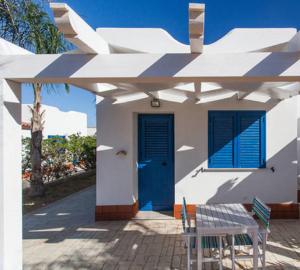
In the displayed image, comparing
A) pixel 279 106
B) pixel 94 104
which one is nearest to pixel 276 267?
pixel 279 106

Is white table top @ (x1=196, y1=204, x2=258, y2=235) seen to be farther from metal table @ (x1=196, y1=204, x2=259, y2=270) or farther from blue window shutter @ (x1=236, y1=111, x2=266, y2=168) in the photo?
blue window shutter @ (x1=236, y1=111, x2=266, y2=168)

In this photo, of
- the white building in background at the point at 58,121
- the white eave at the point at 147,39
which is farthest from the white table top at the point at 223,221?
the white building in background at the point at 58,121

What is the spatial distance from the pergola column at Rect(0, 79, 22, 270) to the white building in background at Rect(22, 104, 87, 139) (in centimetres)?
2373

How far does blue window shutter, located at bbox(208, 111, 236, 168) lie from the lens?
838 cm

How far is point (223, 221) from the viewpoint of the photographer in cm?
496

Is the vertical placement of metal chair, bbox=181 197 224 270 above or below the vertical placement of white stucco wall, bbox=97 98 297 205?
below

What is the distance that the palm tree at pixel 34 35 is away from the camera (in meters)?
6.25

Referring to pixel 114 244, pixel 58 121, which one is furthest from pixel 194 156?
pixel 58 121

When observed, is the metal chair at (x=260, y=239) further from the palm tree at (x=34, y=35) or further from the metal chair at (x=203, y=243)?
the palm tree at (x=34, y=35)

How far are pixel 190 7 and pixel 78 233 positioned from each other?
6.38m

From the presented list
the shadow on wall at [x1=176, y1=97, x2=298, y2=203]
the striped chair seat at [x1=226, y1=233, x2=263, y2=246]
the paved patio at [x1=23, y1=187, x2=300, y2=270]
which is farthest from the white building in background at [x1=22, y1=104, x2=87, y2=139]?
the striped chair seat at [x1=226, y1=233, x2=263, y2=246]

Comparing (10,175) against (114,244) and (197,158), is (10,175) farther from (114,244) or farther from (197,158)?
(197,158)

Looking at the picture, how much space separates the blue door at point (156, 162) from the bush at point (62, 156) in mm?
7829

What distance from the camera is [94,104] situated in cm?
841
